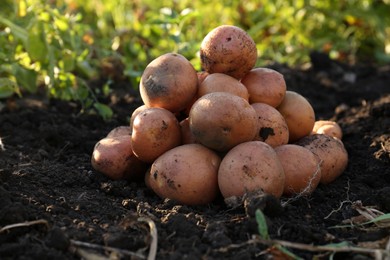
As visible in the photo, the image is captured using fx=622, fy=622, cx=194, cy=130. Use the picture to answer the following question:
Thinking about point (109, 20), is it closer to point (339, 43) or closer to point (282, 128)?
point (339, 43)

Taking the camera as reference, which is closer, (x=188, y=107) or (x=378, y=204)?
(x=378, y=204)

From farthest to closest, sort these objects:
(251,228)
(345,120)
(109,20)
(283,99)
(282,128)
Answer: (109,20) → (345,120) → (283,99) → (282,128) → (251,228)

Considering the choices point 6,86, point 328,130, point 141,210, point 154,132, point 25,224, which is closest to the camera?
point 25,224

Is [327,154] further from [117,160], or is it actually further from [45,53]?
[45,53]

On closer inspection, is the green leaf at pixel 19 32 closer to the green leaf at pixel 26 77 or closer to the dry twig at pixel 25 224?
the green leaf at pixel 26 77

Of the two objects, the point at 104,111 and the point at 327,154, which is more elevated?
the point at 327,154

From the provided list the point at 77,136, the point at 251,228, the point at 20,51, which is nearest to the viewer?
the point at 251,228

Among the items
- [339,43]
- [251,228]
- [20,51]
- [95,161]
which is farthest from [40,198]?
[339,43]

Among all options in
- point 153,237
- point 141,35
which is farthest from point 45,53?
point 153,237
